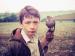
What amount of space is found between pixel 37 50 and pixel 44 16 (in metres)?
0.29

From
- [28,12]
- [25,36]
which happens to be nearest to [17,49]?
[25,36]

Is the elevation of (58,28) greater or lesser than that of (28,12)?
lesser

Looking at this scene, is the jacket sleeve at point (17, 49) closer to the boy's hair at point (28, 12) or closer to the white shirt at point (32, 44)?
the white shirt at point (32, 44)

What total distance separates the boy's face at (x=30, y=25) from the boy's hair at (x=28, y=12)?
1.0 inches

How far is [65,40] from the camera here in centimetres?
174

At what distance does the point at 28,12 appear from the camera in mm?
1680

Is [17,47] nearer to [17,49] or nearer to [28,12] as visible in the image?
[17,49]

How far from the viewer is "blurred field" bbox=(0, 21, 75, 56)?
1.72 meters

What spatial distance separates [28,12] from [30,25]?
11 centimetres

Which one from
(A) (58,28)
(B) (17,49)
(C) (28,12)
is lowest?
(B) (17,49)

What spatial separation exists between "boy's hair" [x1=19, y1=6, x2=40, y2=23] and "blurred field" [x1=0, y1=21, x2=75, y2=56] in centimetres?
7

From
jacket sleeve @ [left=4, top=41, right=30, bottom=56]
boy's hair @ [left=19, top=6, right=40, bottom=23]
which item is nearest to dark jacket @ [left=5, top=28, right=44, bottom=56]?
jacket sleeve @ [left=4, top=41, right=30, bottom=56]

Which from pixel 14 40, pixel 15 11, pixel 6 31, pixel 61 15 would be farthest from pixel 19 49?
pixel 61 15

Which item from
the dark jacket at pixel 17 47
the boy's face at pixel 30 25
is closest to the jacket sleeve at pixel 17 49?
the dark jacket at pixel 17 47
